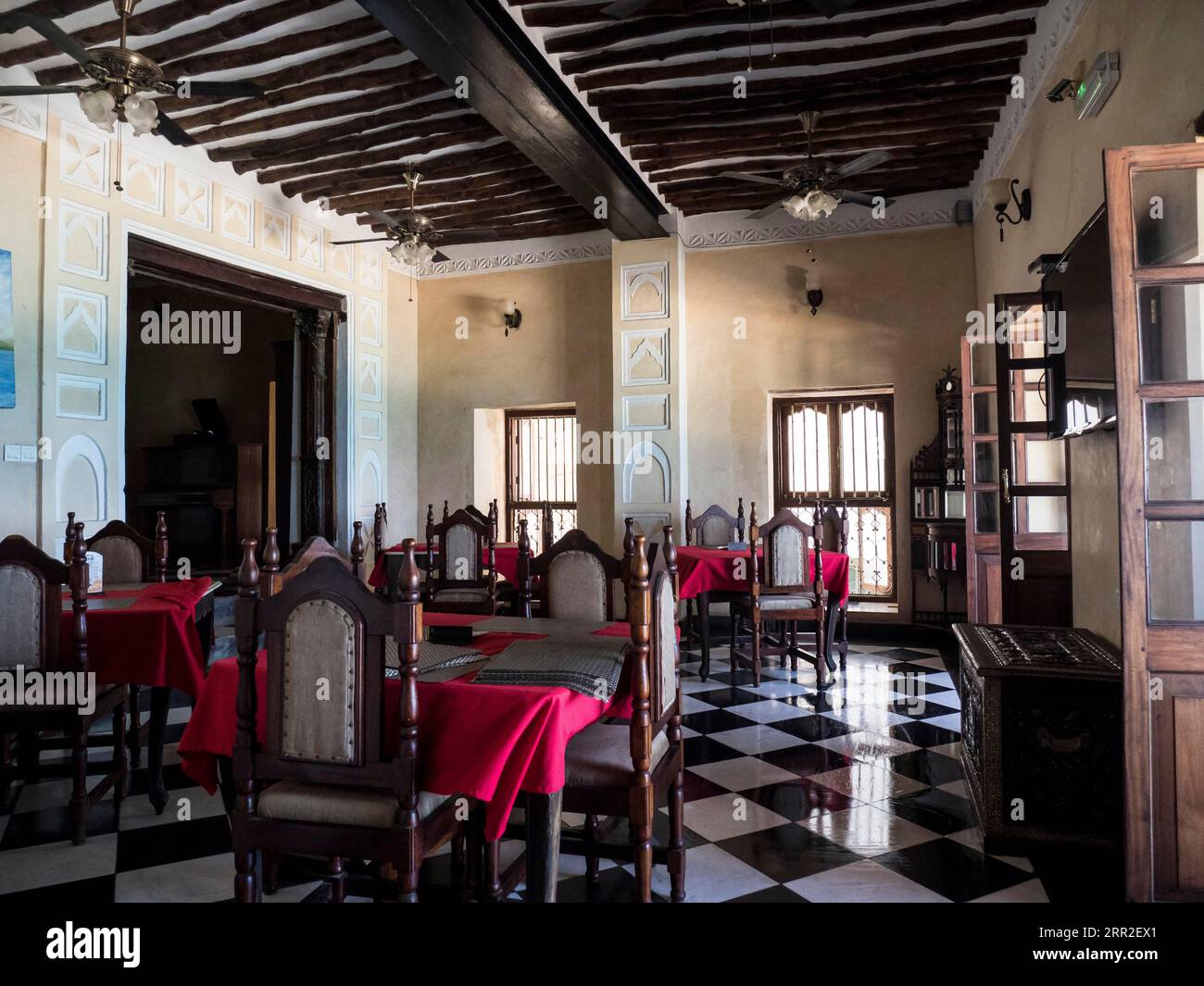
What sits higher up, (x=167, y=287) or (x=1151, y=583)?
(x=167, y=287)

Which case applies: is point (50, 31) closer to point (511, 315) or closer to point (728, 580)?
point (728, 580)

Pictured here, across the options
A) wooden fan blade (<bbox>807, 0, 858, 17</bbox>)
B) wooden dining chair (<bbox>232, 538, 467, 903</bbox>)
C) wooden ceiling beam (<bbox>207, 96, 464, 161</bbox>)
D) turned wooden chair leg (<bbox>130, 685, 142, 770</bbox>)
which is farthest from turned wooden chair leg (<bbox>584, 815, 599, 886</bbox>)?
wooden ceiling beam (<bbox>207, 96, 464, 161</bbox>)

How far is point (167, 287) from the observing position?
32.7ft

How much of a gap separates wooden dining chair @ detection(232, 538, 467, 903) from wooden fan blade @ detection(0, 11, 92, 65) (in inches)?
121

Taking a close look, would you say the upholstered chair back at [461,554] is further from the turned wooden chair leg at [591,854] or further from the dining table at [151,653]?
the turned wooden chair leg at [591,854]

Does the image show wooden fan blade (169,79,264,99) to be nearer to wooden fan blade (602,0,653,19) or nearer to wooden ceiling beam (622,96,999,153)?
wooden fan blade (602,0,653,19)

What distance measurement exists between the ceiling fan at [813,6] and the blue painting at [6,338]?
13.6 feet

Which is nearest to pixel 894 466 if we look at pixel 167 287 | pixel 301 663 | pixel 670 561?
pixel 670 561

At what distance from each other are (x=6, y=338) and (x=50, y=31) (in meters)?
2.35

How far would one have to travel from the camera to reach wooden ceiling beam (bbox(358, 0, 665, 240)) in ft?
13.5

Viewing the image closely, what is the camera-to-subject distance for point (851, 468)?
7.79 metres


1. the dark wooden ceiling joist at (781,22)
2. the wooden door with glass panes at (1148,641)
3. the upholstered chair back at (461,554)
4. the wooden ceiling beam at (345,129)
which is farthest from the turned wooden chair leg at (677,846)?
the wooden ceiling beam at (345,129)

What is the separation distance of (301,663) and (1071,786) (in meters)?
2.56

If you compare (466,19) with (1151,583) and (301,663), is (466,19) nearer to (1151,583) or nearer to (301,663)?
(301,663)
